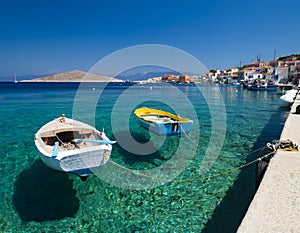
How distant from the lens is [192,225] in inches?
164

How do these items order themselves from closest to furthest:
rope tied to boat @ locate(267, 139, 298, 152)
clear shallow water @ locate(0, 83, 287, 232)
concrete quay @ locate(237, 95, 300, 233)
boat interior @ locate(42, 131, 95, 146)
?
1. concrete quay @ locate(237, 95, 300, 233)
2. clear shallow water @ locate(0, 83, 287, 232)
3. rope tied to boat @ locate(267, 139, 298, 152)
4. boat interior @ locate(42, 131, 95, 146)

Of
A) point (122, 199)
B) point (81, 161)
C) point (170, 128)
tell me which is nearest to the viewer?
point (81, 161)

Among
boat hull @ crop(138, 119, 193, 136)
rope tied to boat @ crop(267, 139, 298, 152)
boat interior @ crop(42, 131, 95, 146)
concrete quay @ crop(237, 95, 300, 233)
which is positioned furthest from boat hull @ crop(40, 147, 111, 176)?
rope tied to boat @ crop(267, 139, 298, 152)

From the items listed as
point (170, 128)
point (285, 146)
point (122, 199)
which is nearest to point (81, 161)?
point (122, 199)

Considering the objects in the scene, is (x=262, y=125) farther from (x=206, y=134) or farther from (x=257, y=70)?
(x=257, y=70)

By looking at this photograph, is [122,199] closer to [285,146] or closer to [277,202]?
[277,202]

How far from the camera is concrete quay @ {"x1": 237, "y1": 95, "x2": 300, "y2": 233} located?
8.41 feet

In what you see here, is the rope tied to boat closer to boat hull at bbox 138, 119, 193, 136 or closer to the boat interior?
boat hull at bbox 138, 119, 193, 136

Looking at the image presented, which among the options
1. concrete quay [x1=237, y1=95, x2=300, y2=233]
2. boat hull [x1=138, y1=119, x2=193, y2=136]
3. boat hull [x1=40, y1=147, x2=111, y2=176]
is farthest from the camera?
boat hull [x1=138, y1=119, x2=193, y2=136]

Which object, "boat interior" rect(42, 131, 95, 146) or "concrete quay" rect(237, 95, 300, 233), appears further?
"boat interior" rect(42, 131, 95, 146)

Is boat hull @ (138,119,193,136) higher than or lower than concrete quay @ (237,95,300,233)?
higher

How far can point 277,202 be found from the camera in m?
3.05

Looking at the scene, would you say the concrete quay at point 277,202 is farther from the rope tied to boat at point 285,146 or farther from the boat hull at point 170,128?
the boat hull at point 170,128

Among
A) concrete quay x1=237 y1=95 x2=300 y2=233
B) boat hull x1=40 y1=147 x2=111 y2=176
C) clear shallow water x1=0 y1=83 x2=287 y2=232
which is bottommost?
clear shallow water x1=0 y1=83 x2=287 y2=232
